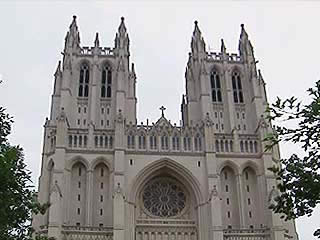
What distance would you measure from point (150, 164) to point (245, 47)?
18.4m

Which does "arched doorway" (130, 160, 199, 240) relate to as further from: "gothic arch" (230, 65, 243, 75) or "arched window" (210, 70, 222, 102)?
"gothic arch" (230, 65, 243, 75)

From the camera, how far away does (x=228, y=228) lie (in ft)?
138

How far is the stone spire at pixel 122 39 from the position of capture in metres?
51.2

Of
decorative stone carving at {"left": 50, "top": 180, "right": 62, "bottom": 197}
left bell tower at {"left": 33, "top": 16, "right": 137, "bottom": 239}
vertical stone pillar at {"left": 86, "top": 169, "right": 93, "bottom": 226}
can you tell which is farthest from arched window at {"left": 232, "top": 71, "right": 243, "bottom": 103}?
decorative stone carving at {"left": 50, "top": 180, "right": 62, "bottom": 197}

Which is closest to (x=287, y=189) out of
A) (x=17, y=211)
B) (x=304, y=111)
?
(x=304, y=111)

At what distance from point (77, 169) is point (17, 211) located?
94.6ft

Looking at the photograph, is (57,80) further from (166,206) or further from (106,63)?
(166,206)

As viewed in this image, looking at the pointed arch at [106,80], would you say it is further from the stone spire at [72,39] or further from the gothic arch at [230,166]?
the gothic arch at [230,166]

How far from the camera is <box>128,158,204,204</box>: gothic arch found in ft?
140

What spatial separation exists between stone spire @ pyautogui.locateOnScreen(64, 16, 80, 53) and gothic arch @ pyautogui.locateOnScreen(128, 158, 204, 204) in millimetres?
15792

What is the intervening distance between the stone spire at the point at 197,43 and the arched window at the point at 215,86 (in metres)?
2.73

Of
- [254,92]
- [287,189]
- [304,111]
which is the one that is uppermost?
[254,92]

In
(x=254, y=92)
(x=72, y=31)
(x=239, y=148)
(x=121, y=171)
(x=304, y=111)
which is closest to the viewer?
(x=304, y=111)

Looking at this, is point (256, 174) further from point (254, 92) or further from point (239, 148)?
point (254, 92)
